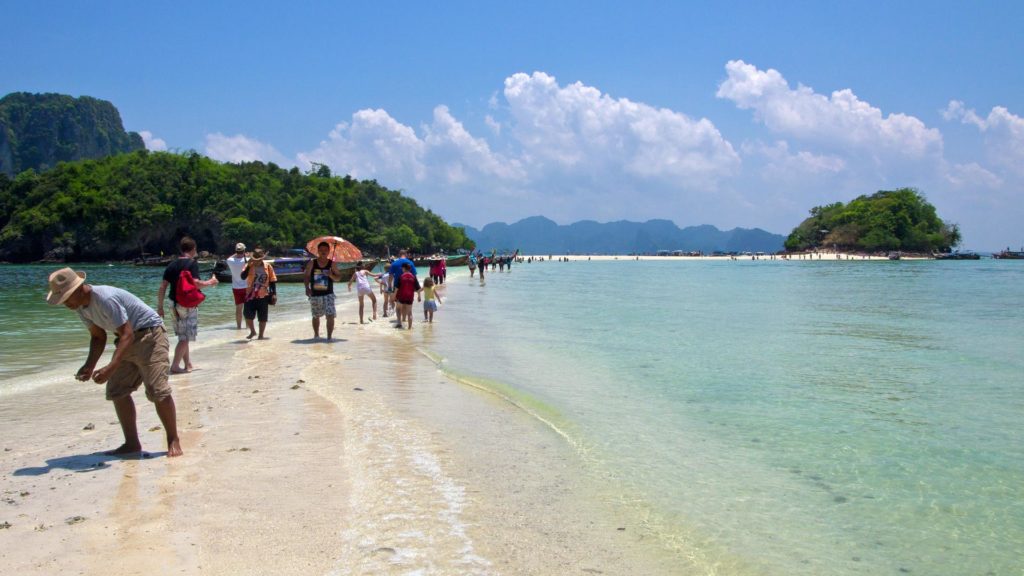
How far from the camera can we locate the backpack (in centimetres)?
952

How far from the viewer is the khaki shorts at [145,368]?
18.0 feet

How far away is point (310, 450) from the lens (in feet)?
19.9

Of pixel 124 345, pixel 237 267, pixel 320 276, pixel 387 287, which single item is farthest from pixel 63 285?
pixel 387 287

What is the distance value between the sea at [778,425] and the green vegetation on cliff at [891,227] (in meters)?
146

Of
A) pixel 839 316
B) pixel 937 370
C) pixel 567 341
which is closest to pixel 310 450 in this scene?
pixel 567 341

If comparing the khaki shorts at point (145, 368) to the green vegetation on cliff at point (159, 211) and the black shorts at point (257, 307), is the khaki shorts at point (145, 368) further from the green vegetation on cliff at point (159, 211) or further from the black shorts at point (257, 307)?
the green vegetation on cliff at point (159, 211)

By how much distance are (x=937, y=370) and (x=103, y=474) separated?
12304 millimetres

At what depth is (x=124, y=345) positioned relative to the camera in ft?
17.3

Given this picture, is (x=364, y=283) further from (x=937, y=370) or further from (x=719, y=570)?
(x=719, y=570)

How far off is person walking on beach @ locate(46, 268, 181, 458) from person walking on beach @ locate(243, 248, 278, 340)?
7615mm

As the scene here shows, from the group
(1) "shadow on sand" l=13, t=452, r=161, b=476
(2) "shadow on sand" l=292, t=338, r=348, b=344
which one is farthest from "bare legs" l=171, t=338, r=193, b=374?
(1) "shadow on sand" l=13, t=452, r=161, b=476

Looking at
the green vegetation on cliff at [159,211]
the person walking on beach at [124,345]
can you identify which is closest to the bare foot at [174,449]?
the person walking on beach at [124,345]

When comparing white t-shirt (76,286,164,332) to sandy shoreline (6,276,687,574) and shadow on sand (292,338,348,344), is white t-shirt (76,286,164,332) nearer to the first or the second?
sandy shoreline (6,276,687,574)

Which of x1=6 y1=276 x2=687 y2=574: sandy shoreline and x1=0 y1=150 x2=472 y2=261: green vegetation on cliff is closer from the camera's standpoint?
x1=6 y1=276 x2=687 y2=574: sandy shoreline
